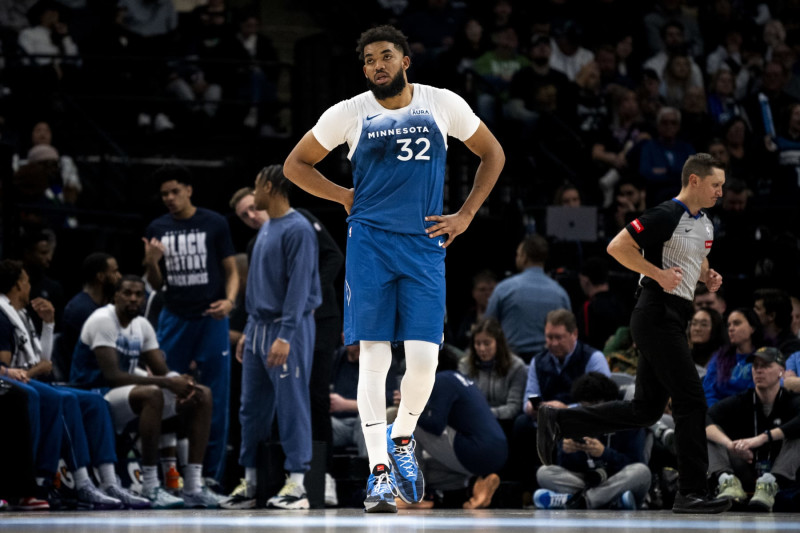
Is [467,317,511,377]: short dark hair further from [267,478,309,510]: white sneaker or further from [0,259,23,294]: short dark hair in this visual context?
[0,259,23,294]: short dark hair

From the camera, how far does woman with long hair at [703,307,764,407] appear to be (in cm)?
930

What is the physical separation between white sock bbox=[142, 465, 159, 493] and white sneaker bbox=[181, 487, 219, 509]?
246mm

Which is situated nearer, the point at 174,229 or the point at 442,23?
the point at 174,229

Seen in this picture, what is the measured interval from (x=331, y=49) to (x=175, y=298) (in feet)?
17.7

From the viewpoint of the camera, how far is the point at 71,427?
8828 mm

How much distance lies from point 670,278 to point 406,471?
1.77 meters

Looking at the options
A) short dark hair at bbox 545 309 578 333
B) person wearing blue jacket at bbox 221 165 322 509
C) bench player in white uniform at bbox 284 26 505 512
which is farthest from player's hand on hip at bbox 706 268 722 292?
person wearing blue jacket at bbox 221 165 322 509

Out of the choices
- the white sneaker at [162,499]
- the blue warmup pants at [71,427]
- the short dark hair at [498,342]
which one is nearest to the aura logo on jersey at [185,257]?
the blue warmup pants at [71,427]

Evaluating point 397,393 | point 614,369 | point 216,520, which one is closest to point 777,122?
point 614,369

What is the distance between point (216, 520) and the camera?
602cm

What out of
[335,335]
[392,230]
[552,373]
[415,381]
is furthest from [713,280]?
[335,335]

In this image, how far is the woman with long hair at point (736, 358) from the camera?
9305 mm

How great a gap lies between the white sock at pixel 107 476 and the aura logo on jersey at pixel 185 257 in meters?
1.48

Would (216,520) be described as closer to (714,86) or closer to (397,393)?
(397,393)
